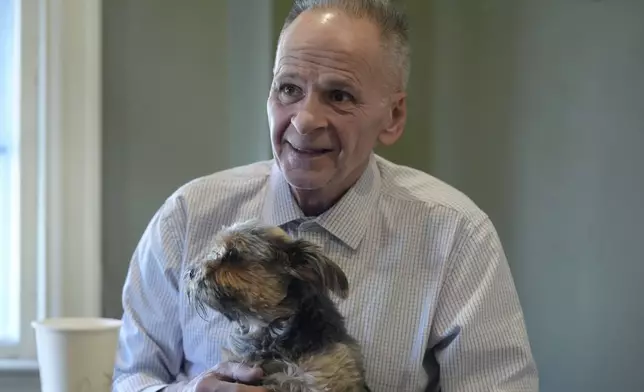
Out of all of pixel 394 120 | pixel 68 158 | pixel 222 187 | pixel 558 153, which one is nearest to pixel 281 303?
pixel 222 187

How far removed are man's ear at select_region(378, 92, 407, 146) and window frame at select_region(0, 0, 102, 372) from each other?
1042 mm

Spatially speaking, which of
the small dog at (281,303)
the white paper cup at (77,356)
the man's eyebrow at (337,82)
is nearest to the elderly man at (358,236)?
the man's eyebrow at (337,82)

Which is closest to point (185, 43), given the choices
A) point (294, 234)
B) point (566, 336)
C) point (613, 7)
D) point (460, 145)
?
point (460, 145)

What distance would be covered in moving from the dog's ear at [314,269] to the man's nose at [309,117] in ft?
0.73

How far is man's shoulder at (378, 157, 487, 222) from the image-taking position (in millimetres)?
1562

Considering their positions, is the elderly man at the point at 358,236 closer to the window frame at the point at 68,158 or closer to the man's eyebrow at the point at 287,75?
the man's eyebrow at the point at 287,75

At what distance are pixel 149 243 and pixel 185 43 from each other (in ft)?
3.00

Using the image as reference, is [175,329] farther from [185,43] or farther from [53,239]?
[185,43]

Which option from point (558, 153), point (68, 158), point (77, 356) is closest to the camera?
point (77, 356)

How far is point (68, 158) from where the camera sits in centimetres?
230

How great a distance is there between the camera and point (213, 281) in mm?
1241

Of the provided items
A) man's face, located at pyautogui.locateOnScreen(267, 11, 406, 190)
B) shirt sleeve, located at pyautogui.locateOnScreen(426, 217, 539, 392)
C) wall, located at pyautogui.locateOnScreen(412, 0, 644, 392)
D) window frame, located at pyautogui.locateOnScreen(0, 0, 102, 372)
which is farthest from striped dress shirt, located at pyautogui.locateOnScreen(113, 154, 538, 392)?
window frame, located at pyautogui.locateOnScreen(0, 0, 102, 372)

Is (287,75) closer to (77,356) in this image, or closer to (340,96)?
(340,96)

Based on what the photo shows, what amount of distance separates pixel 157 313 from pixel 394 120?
62 centimetres
